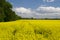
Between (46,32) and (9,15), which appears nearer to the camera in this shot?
(46,32)

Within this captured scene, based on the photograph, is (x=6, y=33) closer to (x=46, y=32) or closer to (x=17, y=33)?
(x=17, y=33)

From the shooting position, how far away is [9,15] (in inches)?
1777

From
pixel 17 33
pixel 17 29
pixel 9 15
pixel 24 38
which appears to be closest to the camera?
pixel 24 38

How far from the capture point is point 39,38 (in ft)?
Result: 27.6

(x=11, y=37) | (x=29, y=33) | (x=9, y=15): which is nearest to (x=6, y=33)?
(x=11, y=37)

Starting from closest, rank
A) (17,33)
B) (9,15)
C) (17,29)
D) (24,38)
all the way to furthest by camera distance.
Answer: (24,38), (17,33), (17,29), (9,15)

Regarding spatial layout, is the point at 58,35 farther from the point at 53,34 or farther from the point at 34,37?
the point at 34,37

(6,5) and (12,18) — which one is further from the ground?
(6,5)

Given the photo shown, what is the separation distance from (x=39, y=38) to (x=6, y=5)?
37432 millimetres

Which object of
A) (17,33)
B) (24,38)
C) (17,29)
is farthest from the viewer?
(17,29)

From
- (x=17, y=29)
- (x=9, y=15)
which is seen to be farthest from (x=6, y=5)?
(x=17, y=29)

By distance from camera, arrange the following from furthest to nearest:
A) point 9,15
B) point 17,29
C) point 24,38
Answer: point 9,15
point 17,29
point 24,38

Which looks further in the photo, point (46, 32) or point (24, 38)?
point (46, 32)

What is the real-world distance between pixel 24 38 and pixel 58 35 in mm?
1543
